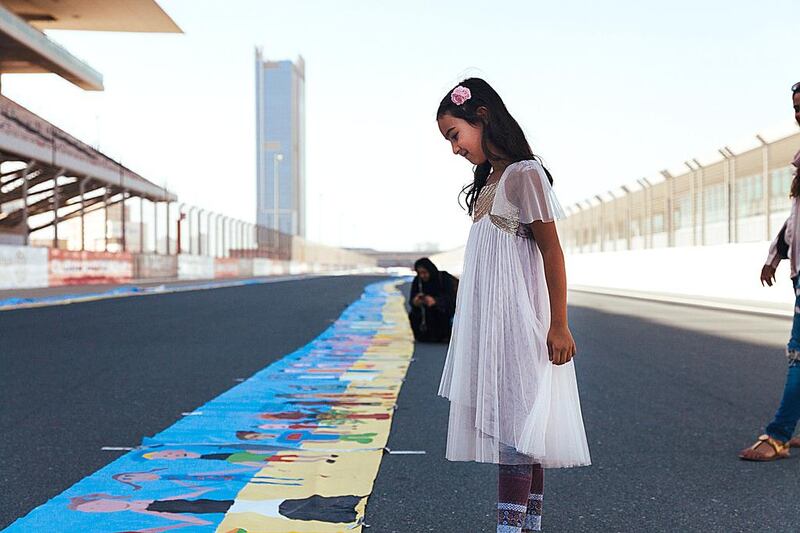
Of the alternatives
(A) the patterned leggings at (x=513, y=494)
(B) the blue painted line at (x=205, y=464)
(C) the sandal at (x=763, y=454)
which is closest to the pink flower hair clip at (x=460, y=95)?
(A) the patterned leggings at (x=513, y=494)

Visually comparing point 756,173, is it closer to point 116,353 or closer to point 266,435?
point 116,353

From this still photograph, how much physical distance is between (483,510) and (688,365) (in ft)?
16.0

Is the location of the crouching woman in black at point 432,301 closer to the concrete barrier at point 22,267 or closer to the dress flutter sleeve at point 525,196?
the dress flutter sleeve at point 525,196

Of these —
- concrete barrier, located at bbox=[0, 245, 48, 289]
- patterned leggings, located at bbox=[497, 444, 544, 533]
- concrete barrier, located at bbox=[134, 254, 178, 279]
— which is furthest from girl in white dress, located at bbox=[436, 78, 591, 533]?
concrete barrier, located at bbox=[134, 254, 178, 279]

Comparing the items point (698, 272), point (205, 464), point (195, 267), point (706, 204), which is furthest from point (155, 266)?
point (205, 464)

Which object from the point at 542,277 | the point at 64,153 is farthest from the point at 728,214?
the point at 64,153

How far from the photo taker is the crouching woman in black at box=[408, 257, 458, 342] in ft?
29.0

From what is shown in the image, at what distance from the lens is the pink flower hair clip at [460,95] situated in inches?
102

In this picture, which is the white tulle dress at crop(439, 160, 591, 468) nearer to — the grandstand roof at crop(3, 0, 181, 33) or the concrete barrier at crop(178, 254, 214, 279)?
the concrete barrier at crop(178, 254, 214, 279)

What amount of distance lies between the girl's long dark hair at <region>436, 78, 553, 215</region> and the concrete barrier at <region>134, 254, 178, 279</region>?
30.5 meters

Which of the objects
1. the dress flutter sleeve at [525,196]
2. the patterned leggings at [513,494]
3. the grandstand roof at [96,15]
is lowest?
the patterned leggings at [513,494]

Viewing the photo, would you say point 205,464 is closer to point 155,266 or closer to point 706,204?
point 706,204

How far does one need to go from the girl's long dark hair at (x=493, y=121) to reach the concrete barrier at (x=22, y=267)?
1931 cm

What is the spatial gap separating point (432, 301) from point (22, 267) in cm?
1538
